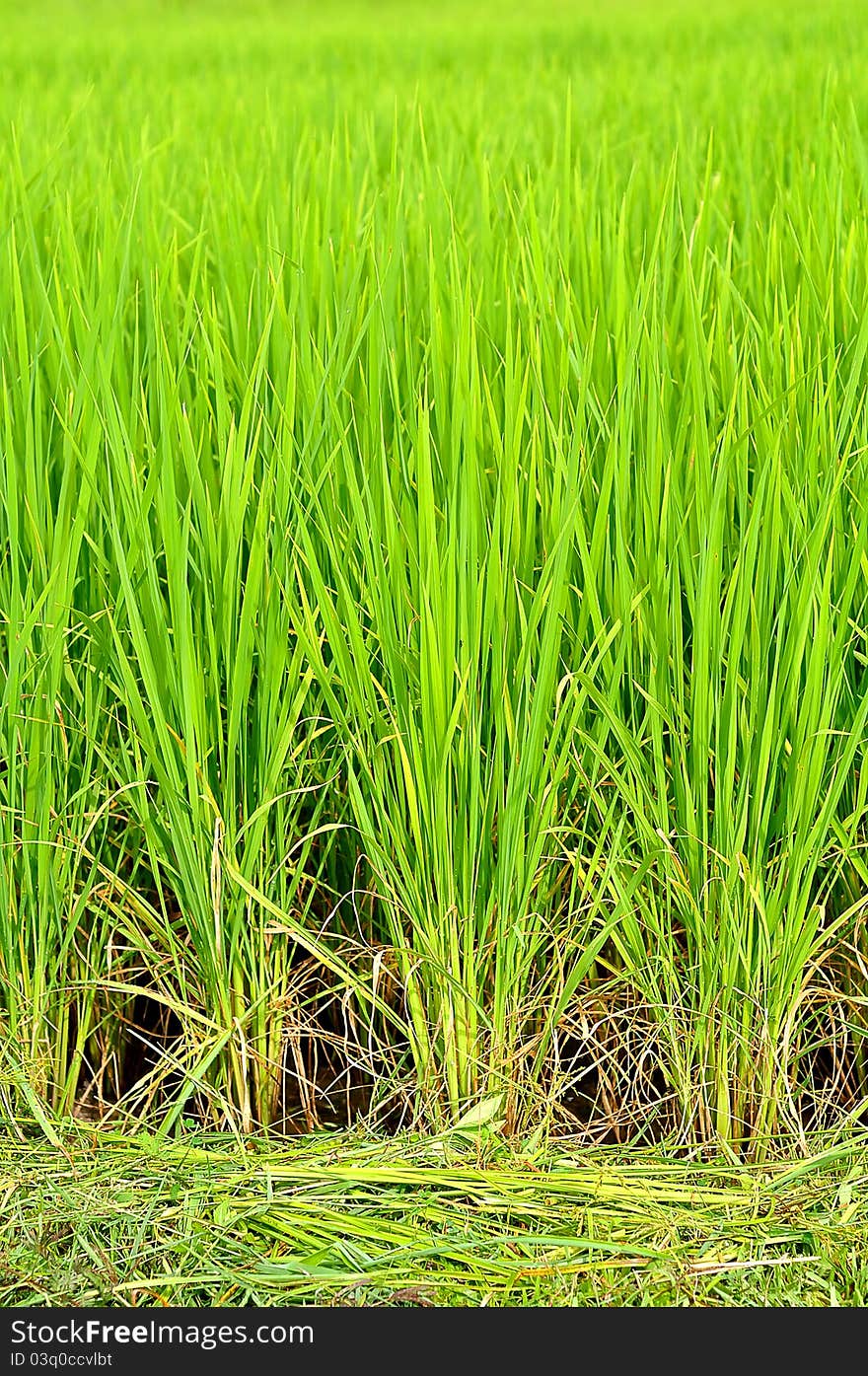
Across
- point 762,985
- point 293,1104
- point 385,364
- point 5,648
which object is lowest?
point 293,1104

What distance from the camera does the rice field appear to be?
1.24 m

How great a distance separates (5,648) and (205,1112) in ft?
1.88

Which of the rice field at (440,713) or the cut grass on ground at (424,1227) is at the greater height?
the rice field at (440,713)

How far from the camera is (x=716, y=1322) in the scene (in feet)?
3.65

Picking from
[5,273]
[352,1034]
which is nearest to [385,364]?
[5,273]

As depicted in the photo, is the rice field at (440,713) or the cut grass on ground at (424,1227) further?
the rice field at (440,713)

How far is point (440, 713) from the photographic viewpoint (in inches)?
48.2

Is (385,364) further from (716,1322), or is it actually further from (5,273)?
(716,1322)

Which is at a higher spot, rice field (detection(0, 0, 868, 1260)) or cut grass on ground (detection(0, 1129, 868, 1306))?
rice field (detection(0, 0, 868, 1260))

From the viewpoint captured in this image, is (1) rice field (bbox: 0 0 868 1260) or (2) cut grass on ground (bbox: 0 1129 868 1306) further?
(1) rice field (bbox: 0 0 868 1260)

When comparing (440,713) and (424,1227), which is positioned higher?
(440,713)

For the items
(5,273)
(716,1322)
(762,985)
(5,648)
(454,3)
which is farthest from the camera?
(454,3)

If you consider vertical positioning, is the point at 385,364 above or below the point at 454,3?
below

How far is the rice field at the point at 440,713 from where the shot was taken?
124 centimetres
